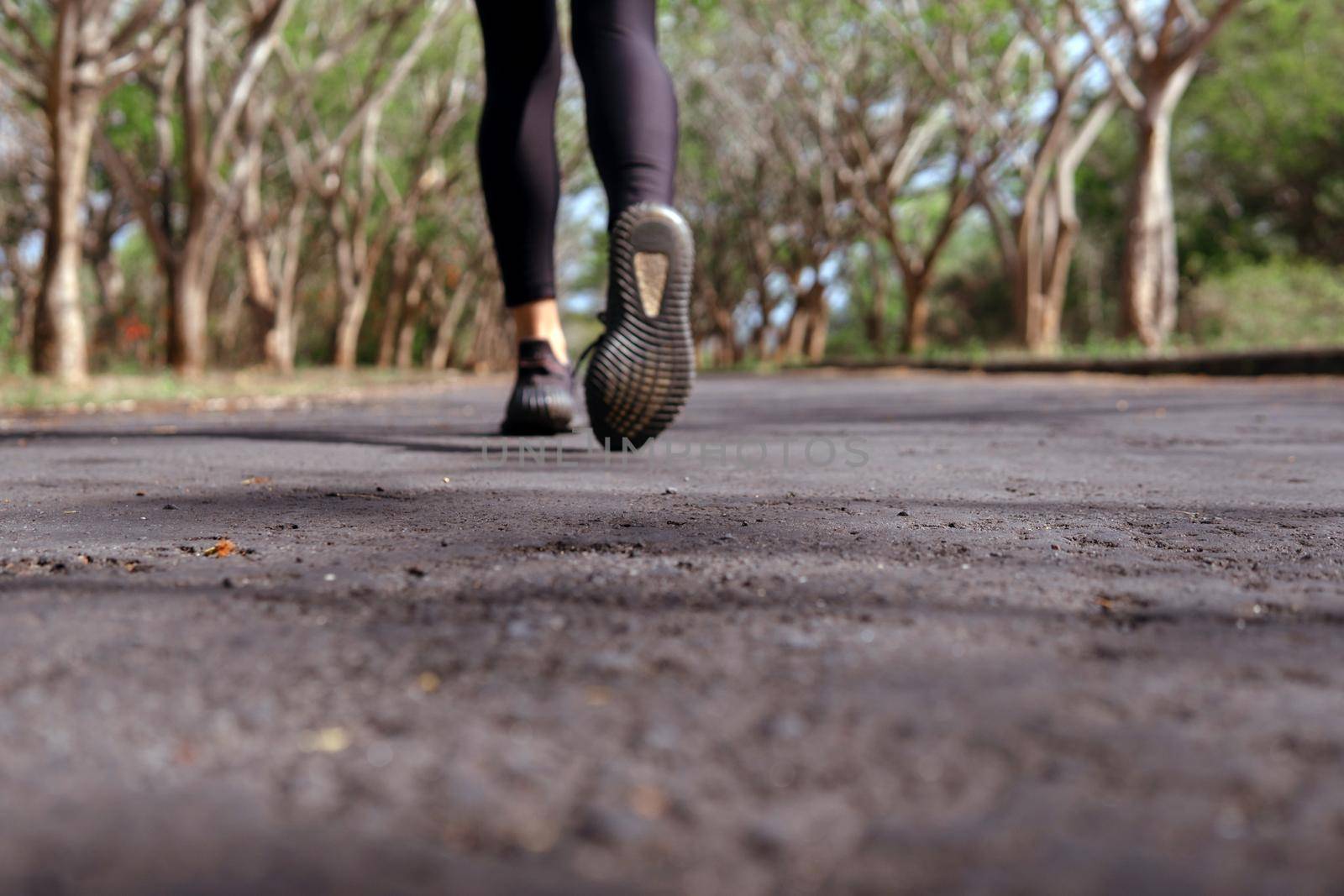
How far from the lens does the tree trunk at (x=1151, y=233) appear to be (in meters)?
13.1

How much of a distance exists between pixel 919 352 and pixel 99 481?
16433 mm

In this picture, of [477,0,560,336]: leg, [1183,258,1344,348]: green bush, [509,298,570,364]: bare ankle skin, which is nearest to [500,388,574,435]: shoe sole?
[509,298,570,364]: bare ankle skin

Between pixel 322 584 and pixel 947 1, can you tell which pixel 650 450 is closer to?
pixel 322 584

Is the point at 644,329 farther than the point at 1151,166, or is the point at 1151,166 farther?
the point at 1151,166

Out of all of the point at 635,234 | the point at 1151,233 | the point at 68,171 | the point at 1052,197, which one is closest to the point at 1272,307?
the point at 1052,197

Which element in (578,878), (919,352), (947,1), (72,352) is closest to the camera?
(578,878)

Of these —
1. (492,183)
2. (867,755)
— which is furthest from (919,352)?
(867,755)

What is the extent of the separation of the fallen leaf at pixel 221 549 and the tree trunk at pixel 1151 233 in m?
12.8

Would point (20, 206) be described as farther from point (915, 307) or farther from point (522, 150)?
point (522, 150)

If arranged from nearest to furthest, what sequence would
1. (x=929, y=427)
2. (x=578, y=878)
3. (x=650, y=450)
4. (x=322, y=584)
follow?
(x=578, y=878) < (x=322, y=584) < (x=650, y=450) < (x=929, y=427)

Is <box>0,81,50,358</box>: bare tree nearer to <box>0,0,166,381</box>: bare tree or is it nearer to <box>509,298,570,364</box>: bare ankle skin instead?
<box>0,0,166,381</box>: bare tree

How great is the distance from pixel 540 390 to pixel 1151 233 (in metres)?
11.5

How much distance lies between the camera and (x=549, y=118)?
11.3 feet

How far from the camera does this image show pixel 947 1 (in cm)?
1659
